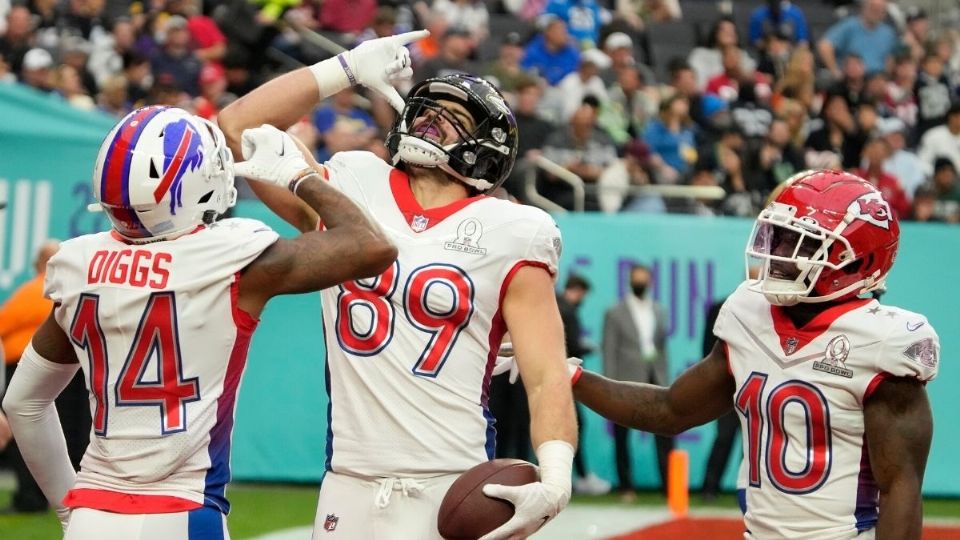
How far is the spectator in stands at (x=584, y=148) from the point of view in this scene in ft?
41.4

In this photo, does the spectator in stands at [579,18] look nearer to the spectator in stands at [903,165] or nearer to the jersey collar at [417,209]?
the spectator in stands at [903,165]

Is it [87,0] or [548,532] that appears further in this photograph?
[87,0]

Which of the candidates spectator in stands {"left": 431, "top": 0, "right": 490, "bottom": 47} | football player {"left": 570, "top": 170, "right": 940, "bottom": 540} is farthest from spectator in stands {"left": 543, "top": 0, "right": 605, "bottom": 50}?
football player {"left": 570, "top": 170, "right": 940, "bottom": 540}

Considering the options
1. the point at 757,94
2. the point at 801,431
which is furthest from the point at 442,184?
the point at 757,94

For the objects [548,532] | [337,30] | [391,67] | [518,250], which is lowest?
[548,532]

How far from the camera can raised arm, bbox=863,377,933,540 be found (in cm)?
391

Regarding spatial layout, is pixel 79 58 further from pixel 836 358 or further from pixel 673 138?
pixel 836 358

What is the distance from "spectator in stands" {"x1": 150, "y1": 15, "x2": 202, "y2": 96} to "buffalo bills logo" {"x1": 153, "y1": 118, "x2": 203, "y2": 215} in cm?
919

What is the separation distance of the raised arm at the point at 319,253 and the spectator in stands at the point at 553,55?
1077 cm

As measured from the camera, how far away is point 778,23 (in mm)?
16672

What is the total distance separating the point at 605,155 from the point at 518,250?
8990 mm

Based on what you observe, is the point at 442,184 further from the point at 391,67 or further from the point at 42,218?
the point at 42,218

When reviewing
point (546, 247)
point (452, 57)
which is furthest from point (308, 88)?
point (452, 57)

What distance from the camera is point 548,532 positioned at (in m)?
9.14
